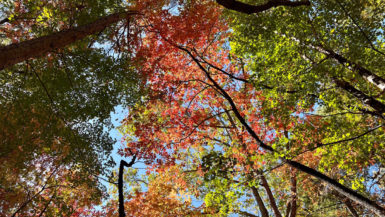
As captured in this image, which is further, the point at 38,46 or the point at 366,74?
the point at 366,74

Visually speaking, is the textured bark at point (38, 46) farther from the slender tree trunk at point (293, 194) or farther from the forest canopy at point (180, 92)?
the slender tree trunk at point (293, 194)

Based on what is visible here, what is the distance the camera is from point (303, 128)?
5.67 metres

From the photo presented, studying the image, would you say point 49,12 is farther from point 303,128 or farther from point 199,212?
point 199,212

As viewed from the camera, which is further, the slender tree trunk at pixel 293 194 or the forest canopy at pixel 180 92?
the slender tree trunk at pixel 293 194

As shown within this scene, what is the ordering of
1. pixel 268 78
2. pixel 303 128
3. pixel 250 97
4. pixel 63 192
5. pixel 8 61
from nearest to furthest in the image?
pixel 8 61, pixel 303 128, pixel 268 78, pixel 63 192, pixel 250 97

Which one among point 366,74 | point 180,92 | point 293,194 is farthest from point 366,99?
point 180,92

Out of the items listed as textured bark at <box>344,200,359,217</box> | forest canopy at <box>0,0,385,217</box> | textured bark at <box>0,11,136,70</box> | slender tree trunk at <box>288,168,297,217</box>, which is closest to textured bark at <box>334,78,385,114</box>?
forest canopy at <box>0,0,385,217</box>

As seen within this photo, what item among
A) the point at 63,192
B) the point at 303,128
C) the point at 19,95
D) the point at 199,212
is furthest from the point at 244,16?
the point at 63,192

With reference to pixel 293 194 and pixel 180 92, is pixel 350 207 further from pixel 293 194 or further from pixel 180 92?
pixel 180 92

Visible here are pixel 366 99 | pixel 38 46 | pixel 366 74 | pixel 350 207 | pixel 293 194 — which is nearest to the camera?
pixel 38 46

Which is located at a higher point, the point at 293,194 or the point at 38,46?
the point at 38,46

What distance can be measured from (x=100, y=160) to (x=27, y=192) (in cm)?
422

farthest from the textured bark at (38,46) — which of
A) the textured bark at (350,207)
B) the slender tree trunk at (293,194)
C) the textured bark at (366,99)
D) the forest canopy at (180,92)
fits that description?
the textured bark at (350,207)

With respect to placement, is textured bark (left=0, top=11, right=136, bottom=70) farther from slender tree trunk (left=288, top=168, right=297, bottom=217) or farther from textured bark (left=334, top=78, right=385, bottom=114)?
slender tree trunk (left=288, top=168, right=297, bottom=217)
